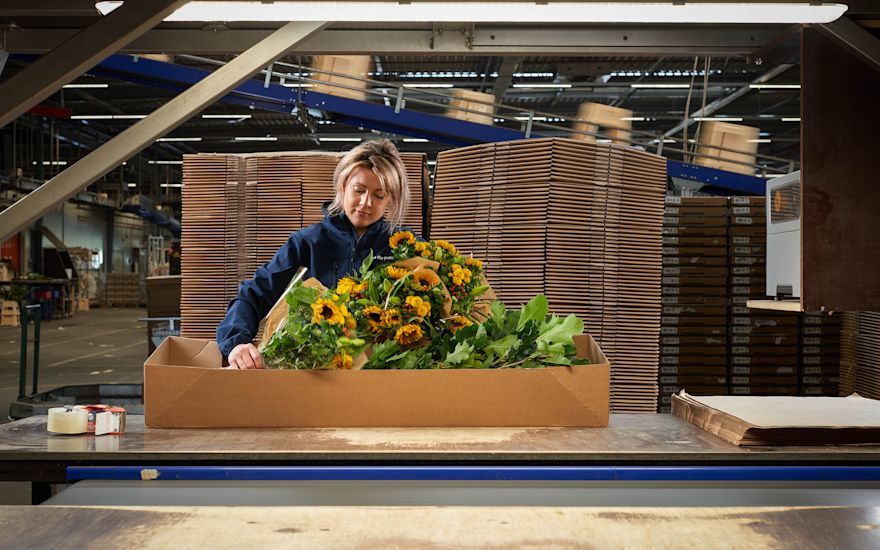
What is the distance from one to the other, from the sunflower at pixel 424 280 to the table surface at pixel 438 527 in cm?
92

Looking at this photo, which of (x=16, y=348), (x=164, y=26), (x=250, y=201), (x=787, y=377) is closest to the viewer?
(x=164, y=26)

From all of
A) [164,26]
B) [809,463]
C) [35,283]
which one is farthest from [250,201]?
[35,283]

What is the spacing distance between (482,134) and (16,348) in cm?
1052

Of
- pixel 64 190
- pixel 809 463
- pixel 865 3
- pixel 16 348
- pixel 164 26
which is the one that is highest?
pixel 164 26

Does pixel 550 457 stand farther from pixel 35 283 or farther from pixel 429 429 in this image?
pixel 35 283

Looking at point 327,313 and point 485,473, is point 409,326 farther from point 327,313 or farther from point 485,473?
point 485,473

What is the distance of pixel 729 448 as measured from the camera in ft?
6.64

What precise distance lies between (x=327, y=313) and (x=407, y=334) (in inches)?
9.4

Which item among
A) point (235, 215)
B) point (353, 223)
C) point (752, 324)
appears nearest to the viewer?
point (353, 223)

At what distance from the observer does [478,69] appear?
1806cm

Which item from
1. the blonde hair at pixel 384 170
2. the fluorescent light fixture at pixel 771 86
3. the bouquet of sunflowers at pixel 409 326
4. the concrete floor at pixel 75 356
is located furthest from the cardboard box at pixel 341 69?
the fluorescent light fixture at pixel 771 86

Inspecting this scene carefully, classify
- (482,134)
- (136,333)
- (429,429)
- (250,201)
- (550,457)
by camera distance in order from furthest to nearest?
(136,333)
(482,134)
(250,201)
(429,429)
(550,457)

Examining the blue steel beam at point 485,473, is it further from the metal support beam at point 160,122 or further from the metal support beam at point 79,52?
the metal support beam at point 160,122

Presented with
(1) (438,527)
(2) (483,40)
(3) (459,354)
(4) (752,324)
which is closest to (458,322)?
(3) (459,354)
